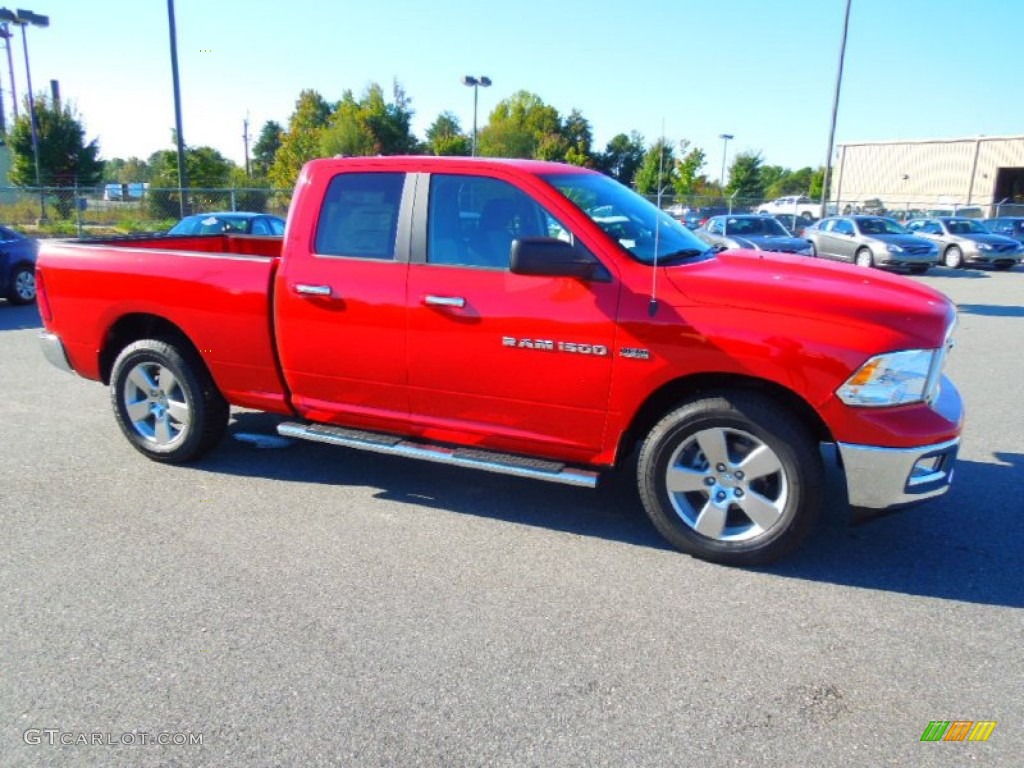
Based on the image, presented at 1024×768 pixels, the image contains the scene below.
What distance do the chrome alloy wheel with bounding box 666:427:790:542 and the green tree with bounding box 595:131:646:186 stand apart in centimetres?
6297

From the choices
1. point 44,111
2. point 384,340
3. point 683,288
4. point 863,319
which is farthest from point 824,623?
point 44,111

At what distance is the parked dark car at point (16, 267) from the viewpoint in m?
12.4

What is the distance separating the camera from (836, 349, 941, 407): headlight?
3.42 metres

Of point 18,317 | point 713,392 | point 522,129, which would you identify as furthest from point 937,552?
point 522,129

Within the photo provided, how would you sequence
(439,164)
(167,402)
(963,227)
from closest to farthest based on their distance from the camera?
(439,164) < (167,402) < (963,227)

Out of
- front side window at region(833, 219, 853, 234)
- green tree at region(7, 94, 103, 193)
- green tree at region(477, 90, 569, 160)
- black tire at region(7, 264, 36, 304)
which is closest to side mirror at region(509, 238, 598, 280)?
black tire at region(7, 264, 36, 304)

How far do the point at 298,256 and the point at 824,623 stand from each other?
132 inches

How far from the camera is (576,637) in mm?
3211

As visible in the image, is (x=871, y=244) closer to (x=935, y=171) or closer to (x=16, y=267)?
(x=16, y=267)

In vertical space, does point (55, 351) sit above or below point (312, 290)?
below

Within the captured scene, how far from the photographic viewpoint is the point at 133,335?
17.8 ft

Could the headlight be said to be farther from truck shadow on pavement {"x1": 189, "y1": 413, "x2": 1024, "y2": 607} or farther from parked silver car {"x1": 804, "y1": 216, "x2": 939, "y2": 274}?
parked silver car {"x1": 804, "y1": 216, "x2": 939, "y2": 274}

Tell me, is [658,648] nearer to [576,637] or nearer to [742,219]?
[576,637]

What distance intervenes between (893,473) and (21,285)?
539 inches
